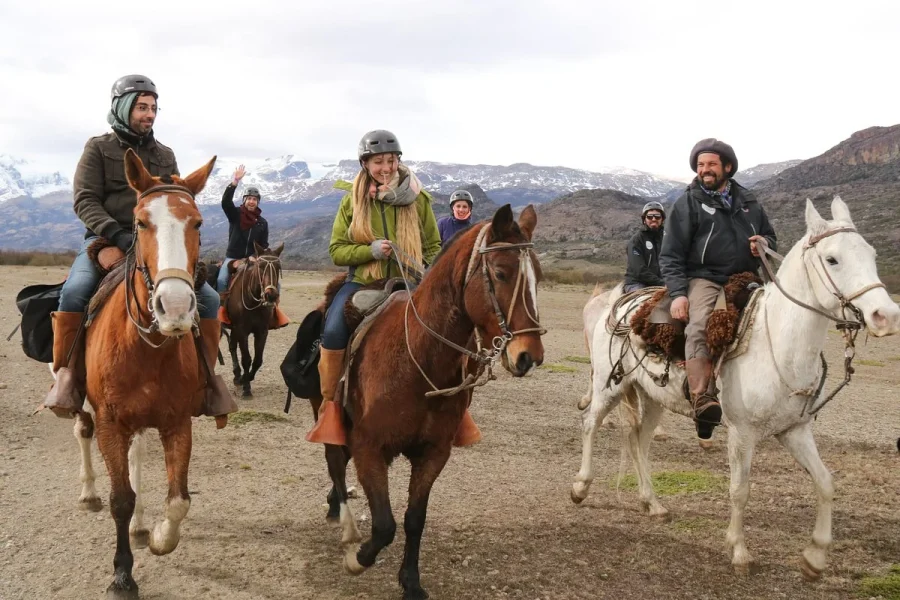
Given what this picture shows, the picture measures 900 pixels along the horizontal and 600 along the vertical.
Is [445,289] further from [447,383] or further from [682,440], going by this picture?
[682,440]

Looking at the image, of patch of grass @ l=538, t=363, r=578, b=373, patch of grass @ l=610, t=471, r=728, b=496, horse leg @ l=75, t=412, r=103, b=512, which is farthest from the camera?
patch of grass @ l=538, t=363, r=578, b=373

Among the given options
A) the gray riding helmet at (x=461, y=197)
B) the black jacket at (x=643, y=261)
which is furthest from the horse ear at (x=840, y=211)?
the gray riding helmet at (x=461, y=197)

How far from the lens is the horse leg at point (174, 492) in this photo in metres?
4.55

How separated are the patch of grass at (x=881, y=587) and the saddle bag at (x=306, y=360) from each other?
14.5 ft

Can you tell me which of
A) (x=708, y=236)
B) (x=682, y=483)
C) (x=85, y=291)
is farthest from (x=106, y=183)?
(x=682, y=483)

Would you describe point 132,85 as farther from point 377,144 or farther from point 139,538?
point 139,538

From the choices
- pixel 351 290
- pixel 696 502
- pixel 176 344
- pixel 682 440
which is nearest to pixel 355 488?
pixel 351 290

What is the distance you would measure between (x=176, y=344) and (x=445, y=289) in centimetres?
187

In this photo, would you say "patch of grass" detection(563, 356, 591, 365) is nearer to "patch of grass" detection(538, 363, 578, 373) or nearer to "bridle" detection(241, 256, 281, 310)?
"patch of grass" detection(538, 363, 578, 373)

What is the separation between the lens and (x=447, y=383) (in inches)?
→ 172

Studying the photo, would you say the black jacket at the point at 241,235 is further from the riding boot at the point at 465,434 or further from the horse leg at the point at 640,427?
the riding boot at the point at 465,434

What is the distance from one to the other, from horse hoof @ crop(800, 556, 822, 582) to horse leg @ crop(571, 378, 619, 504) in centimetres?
204

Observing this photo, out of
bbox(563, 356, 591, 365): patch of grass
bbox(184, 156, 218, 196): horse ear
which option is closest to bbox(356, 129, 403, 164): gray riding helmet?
bbox(184, 156, 218, 196): horse ear

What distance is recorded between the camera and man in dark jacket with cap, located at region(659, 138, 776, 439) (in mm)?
5812
